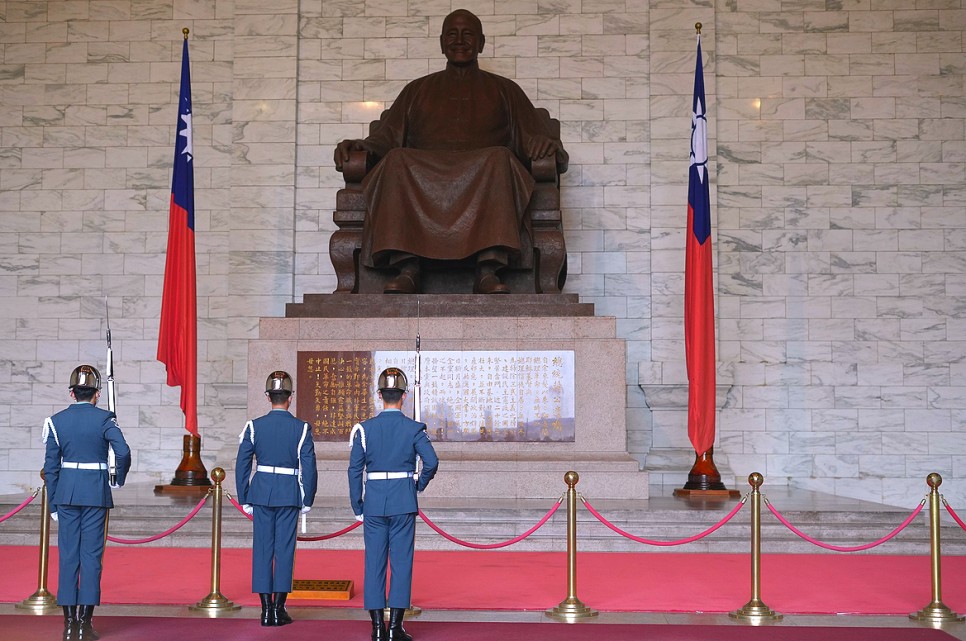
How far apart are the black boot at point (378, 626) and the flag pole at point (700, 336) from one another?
370 centimetres

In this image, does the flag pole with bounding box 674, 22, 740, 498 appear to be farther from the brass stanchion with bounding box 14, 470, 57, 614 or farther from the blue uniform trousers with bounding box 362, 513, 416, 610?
the brass stanchion with bounding box 14, 470, 57, 614

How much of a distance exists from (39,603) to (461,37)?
528 centimetres

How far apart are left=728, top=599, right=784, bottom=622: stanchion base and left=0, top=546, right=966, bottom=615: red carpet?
14cm

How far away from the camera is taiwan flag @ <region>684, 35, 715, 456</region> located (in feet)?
24.1

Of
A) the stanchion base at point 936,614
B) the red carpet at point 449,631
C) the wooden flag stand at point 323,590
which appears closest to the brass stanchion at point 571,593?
the red carpet at point 449,631

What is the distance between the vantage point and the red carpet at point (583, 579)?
4.64 meters

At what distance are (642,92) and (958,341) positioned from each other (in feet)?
11.0

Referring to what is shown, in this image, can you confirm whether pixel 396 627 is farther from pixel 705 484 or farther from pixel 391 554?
pixel 705 484

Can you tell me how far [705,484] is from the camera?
24.3ft

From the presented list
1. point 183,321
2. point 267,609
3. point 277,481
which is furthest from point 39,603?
point 183,321

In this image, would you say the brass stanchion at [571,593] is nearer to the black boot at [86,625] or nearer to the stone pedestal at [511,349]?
the black boot at [86,625]

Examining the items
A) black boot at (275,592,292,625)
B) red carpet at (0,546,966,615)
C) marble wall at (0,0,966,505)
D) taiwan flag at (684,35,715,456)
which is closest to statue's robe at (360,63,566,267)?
taiwan flag at (684,35,715,456)

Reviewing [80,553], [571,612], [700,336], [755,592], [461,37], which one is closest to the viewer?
[80,553]

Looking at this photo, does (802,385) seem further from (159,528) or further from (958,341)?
(159,528)
